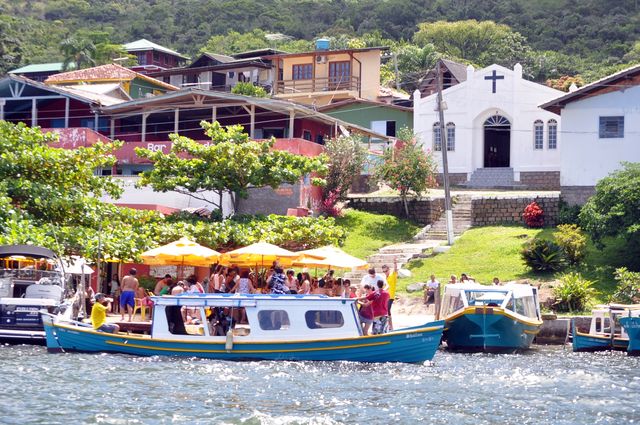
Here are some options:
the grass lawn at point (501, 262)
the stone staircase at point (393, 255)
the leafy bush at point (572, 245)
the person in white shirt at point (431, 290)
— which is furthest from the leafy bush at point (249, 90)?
the person in white shirt at point (431, 290)

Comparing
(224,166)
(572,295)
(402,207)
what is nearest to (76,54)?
(402,207)

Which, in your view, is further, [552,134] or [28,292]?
[552,134]

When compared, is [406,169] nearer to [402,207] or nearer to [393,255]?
[402,207]

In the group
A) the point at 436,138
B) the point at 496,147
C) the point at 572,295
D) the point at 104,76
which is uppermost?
the point at 104,76

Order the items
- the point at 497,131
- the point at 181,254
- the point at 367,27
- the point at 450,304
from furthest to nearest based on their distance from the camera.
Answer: the point at 367,27, the point at 497,131, the point at 450,304, the point at 181,254

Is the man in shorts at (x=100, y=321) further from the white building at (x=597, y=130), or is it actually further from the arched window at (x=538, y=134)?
the arched window at (x=538, y=134)

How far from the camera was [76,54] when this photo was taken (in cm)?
8275

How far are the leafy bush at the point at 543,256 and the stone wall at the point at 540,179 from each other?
1396cm

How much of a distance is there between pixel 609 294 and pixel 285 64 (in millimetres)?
38854

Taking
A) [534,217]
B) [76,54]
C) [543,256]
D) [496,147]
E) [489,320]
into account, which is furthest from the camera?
[76,54]

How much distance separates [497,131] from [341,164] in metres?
11.4

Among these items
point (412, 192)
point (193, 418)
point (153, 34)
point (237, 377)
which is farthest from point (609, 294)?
point (153, 34)

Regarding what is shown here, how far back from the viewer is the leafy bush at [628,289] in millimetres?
33875

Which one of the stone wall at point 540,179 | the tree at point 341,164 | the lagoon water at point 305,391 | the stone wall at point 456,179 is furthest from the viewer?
the stone wall at point 456,179
